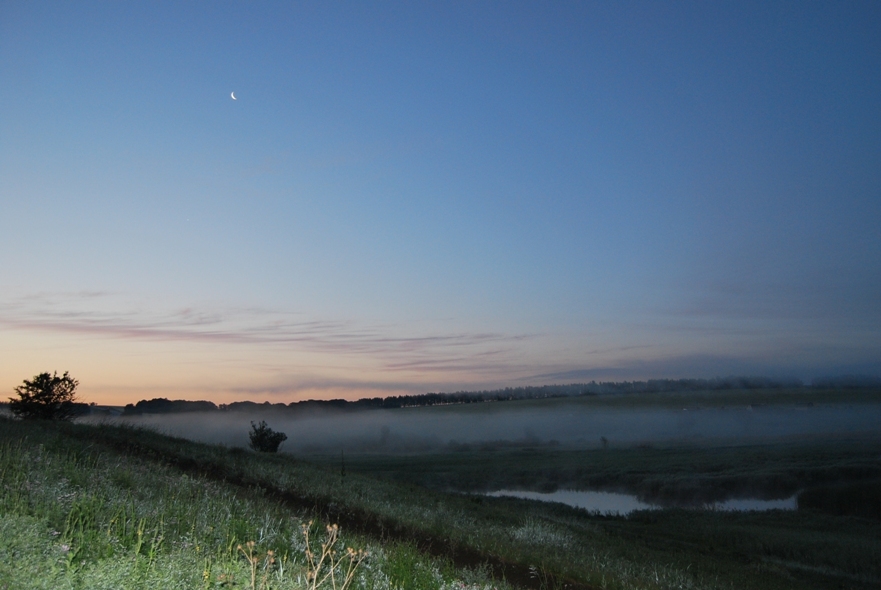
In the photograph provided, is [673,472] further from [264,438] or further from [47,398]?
[47,398]

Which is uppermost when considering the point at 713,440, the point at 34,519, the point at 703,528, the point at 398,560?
the point at 34,519

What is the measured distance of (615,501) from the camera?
62719 millimetres

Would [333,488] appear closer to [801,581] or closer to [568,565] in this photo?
[568,565]

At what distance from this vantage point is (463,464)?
95.4m

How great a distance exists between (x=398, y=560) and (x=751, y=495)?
2761 inches

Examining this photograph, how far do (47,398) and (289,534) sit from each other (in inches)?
1562

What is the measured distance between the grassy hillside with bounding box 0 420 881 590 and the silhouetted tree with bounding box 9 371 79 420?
63.3 feet

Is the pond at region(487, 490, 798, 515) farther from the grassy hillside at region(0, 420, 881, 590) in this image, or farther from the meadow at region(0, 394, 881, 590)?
the grassy hillside at region(0, 420, 881, 590)

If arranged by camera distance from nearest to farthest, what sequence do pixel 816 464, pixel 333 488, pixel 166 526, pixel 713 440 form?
pixel 166 526 → pixel 333 488 → pixel 816 464 → pixel 713 440

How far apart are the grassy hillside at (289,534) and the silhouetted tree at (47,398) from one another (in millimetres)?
19296

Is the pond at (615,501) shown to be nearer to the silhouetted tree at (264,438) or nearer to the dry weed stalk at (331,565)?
the silhouetted tree at (264,438)

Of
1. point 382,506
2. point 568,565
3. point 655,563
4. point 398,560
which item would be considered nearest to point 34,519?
point 398,560

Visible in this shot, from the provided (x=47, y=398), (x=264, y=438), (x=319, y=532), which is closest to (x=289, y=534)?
(x=319, y=532)

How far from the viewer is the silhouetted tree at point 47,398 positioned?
1545 inches
